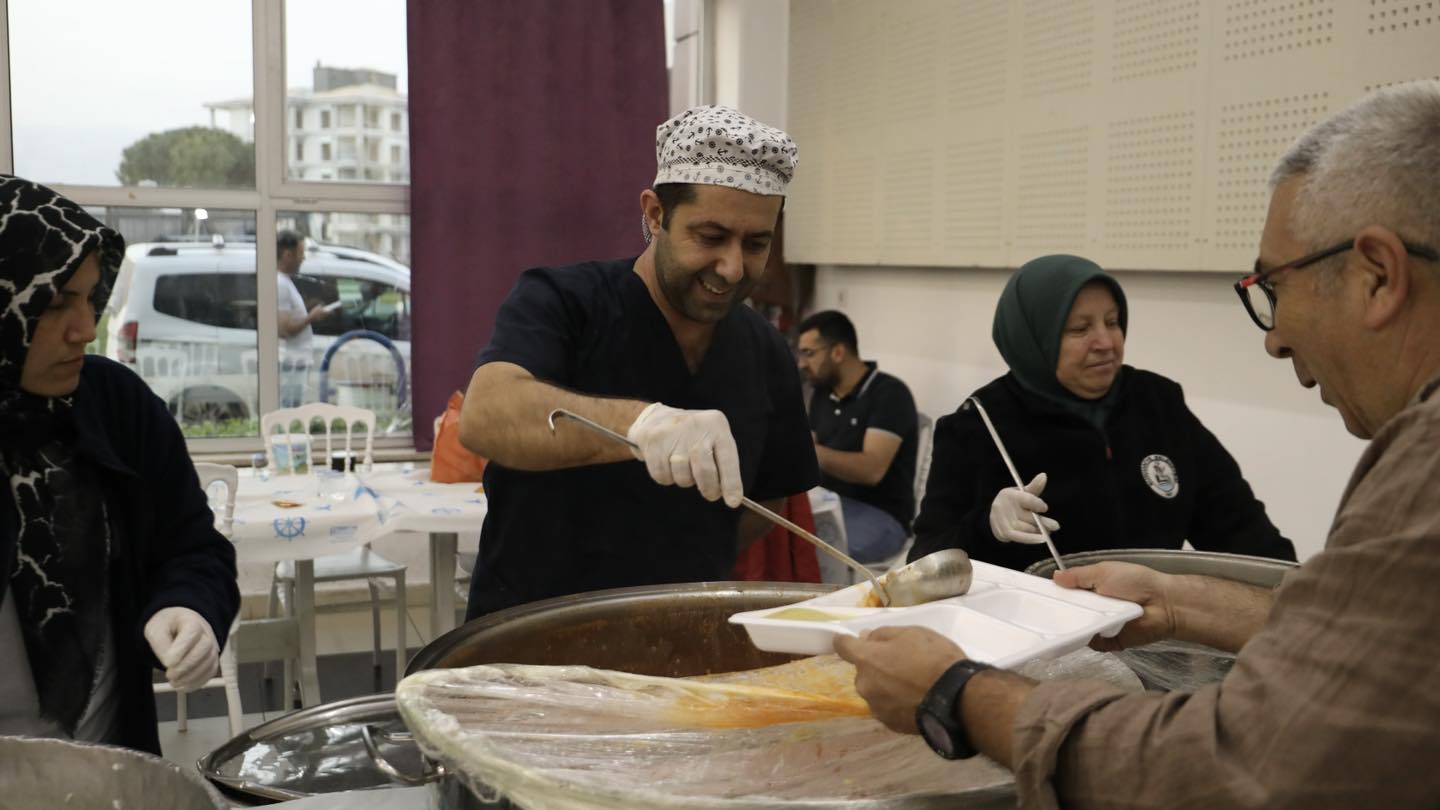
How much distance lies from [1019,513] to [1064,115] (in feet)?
6.83

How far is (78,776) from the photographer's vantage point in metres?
0.92

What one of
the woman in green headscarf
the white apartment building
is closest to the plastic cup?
the white apartment building

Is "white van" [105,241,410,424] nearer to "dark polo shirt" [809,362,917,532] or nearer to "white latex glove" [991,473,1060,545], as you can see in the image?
"dark polo shirt" [809,362,917,532]

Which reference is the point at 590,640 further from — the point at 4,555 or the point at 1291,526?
the point at 1291,526

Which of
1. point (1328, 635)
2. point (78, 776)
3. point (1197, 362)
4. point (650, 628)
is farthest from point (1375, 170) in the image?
point (1197, 362)

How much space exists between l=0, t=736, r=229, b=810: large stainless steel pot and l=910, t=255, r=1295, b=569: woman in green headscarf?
1.28 m

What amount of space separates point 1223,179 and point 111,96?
412cm

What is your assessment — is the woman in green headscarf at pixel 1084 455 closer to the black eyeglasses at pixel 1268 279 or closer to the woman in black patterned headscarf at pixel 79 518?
the black eyeglasses at pixel 1268 279

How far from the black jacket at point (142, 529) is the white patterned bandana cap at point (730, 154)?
2.46ft

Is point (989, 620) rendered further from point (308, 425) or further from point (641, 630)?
point (308, 425)

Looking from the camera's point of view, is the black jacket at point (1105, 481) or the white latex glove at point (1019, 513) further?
the black jacket at point (1105, 481)

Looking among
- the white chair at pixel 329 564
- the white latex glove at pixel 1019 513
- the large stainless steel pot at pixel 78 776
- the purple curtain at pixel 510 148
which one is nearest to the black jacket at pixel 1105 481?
the white latex glove at pixel 1019 513

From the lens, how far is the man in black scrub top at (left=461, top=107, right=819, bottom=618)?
146 centimetres

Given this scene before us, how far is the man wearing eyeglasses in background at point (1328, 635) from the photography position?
0.68 meters
